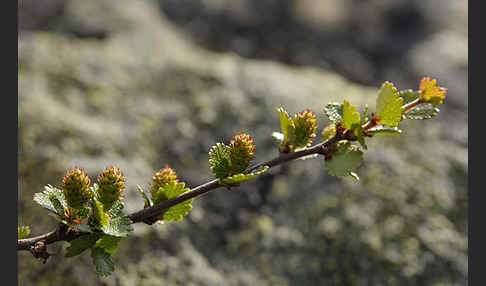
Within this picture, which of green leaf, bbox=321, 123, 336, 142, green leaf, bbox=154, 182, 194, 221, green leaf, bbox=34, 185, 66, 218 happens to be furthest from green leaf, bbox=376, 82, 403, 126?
green leaf, bbox=34, 185, 66, 218

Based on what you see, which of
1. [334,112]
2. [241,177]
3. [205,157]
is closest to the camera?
[241,177]

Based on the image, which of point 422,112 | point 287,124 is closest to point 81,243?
point 287,124

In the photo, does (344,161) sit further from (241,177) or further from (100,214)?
(100,214)

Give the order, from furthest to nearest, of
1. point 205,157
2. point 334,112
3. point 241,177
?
point 205,157 → point 334,112 → point 241,177

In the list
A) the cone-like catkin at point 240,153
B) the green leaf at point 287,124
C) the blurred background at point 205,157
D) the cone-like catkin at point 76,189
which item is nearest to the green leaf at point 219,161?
the cone-like catkin at point 240,153

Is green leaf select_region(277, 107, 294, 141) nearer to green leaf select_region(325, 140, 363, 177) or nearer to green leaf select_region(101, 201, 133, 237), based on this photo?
green leaf select_region(325, 140, 363, 177)

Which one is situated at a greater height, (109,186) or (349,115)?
(349,115)

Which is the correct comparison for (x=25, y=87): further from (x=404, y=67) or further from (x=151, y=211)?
(x=404, y=67)
